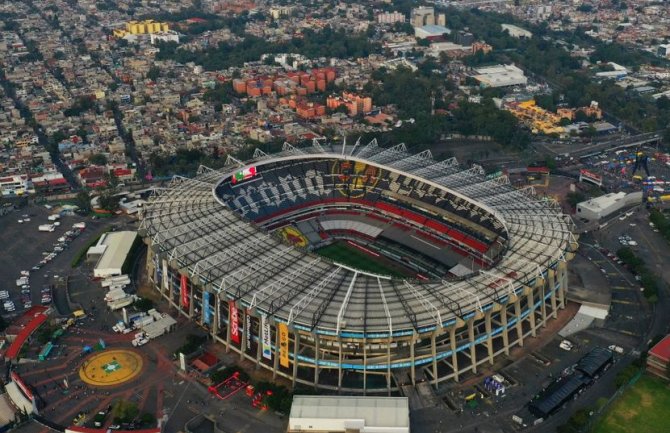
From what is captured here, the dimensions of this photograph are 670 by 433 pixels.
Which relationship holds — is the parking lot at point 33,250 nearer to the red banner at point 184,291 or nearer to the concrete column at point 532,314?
the red banner at point 184,291

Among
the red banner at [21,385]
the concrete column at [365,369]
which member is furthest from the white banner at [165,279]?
the concrete column at [365,369]

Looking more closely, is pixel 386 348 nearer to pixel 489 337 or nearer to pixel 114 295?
pixel 489 337

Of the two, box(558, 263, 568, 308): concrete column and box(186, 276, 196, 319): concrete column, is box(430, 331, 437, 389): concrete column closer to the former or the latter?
box(558, 263, 568, 308): concrete column

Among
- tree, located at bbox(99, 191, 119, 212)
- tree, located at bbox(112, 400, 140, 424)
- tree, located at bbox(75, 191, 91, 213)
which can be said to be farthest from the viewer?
tree, located at bbox(75, 191, 91, 213)

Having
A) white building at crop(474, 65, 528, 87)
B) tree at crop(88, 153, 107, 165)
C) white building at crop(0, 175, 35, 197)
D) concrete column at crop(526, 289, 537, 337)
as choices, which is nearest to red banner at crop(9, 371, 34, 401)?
concrete column at crop(526, 289, 537, 337)

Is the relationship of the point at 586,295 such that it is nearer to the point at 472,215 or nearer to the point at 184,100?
the point at 472,215

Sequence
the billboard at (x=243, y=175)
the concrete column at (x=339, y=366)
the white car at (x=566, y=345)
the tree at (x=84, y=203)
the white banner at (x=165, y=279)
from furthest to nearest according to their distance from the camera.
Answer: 1. the tree at (x=84, y=203)
2. the billboard at (x=243, y=175)
3. the white banner at (x=165, y=279)
4. the white car at (x=566, y=345)
5. the concrete column at (x=339, y=366)
